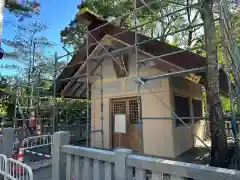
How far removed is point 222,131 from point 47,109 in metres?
11.2

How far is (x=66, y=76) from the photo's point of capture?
8.32 metres

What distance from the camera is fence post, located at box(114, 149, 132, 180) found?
1760 mm

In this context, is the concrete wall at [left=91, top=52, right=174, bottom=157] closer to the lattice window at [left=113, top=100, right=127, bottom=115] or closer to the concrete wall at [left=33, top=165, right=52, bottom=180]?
the lattice window at [left=113, top=100, right=127, bottom=115]

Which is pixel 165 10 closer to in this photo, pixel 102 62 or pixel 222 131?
pixel 102 62

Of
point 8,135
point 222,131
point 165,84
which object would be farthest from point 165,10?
point 8,135

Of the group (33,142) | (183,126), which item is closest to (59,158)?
(33,142)

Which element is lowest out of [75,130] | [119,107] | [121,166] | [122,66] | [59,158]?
[75,130]

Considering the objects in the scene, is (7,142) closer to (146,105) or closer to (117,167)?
(117,167)

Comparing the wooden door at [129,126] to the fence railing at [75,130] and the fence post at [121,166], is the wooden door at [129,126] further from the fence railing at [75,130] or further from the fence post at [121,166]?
the fence post at [121,166]

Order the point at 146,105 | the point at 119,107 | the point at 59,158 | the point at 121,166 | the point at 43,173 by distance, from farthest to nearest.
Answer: the point at 119,107 < the point at 146,105 < the point at 43,173 < the point at 59,158 < the point at 121,166

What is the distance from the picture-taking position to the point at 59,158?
2.48 m

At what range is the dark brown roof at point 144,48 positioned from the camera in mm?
5594

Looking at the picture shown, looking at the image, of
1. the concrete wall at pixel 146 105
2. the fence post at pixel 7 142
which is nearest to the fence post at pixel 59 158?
the fence post at pixel 7 142

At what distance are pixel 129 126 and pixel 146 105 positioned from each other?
1.21 m
